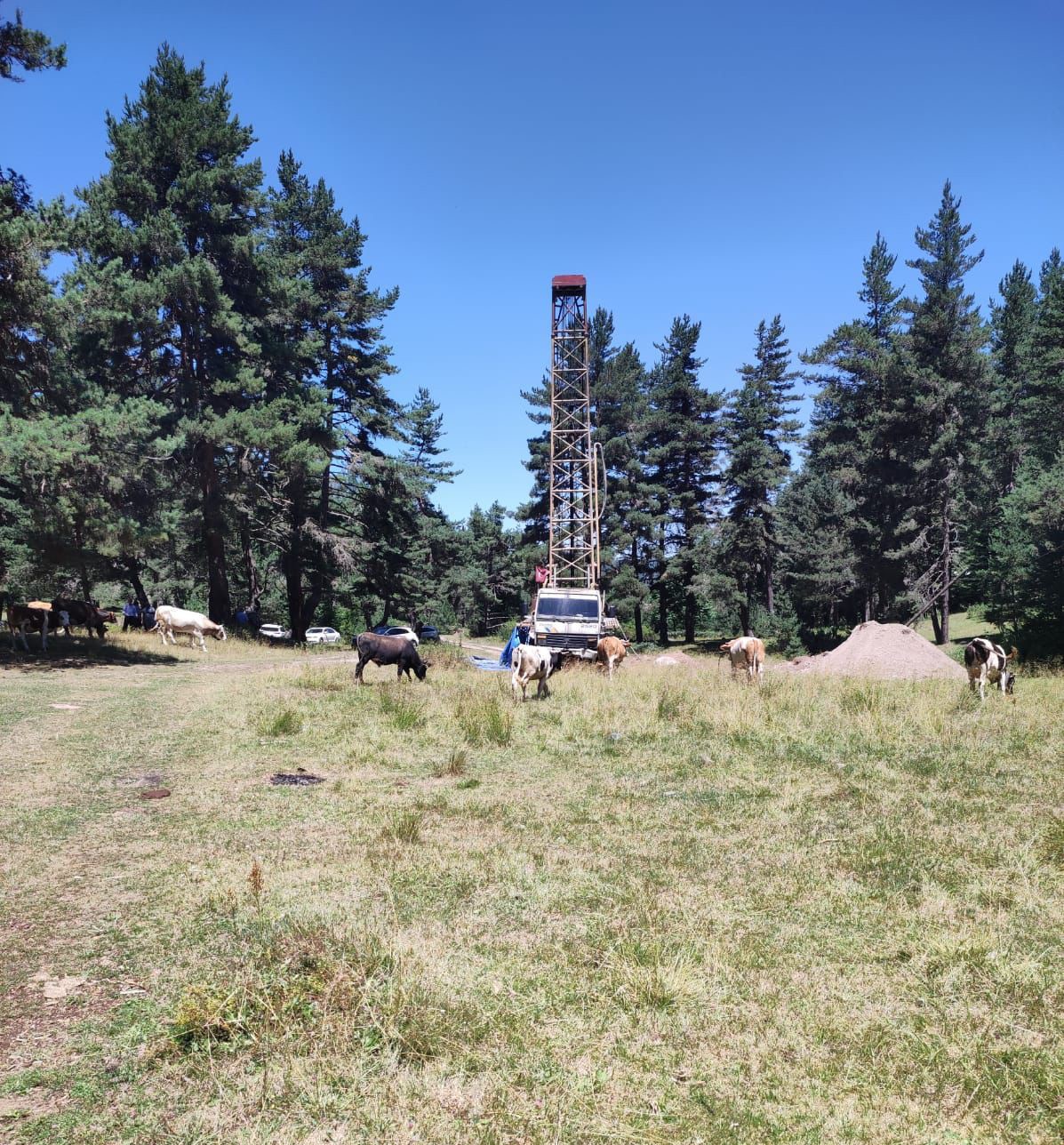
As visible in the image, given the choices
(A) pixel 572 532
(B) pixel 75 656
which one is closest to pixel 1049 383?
(A) pixel 572 532

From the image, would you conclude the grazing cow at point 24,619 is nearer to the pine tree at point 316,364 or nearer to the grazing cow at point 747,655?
the pine tree at point 316,364

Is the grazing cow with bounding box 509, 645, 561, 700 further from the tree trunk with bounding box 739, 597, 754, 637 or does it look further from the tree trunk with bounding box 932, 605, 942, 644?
the tree trunk with bounding box 739, 597, 754, 637

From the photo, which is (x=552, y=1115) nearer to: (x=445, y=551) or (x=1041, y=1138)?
(x=1041, y=1138)

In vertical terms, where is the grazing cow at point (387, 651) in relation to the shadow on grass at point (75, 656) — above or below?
above

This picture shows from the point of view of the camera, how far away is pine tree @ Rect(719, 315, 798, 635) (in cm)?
4066

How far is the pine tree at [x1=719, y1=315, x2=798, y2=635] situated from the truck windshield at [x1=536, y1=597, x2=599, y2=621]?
1939cm

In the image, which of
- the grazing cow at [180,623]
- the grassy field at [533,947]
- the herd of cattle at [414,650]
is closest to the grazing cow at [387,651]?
the herd of cattle at [414,650]

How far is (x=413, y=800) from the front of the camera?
7.38 metres

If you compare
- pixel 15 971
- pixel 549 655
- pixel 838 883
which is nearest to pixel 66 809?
pixel 15 971

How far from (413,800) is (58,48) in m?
17.9

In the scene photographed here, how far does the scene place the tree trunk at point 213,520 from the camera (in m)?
27.3

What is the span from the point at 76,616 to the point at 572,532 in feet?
62.7

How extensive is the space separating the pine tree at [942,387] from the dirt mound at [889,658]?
46.6 ft

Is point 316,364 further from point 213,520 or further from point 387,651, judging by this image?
point 387,651
